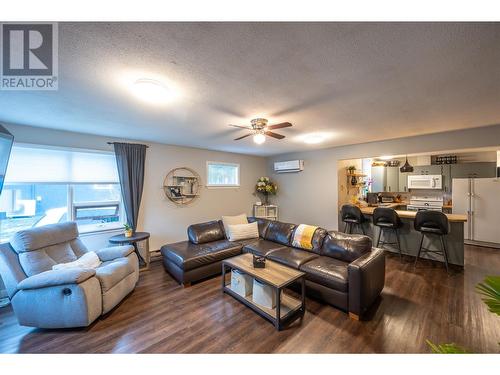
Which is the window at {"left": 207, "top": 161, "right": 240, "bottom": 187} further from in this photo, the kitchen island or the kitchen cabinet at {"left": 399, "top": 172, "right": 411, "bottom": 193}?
the kitchen cabinet at {"left": 399, "top": 172, "right": 411, "bottom": 193}

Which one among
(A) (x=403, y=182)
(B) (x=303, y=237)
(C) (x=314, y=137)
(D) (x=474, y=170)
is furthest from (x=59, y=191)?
(D) (x=474, y=170)

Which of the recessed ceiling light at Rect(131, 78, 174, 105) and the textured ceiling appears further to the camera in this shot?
the recessed ceiling light at Rect(131, 78, 174, 105)

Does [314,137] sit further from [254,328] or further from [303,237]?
[254,328]

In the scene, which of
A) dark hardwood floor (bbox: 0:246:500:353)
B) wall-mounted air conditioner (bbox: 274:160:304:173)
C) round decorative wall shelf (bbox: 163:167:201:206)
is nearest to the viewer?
dark hardwood floor (bbox: 0:246:500:353)

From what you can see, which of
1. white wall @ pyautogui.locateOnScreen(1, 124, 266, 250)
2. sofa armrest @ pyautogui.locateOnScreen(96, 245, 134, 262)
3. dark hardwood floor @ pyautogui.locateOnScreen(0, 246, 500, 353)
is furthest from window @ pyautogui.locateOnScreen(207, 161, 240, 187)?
dark hardwood floor @ pyautogui.locateOnScreen(0, 246, 500, 353)

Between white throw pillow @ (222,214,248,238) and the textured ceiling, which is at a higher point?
the textured ceiling

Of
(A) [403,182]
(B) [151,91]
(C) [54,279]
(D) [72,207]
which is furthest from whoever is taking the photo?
(A) [403,182]

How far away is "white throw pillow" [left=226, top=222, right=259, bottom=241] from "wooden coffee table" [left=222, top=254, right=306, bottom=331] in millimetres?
1215

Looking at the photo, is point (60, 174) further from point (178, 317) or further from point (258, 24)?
point (258, 24)

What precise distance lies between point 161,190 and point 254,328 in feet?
10.6

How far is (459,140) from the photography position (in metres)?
3.14

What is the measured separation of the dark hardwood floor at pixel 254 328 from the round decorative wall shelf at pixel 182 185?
6.75 feet

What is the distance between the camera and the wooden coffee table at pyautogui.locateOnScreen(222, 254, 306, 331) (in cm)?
203

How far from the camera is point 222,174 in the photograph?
529 cm
